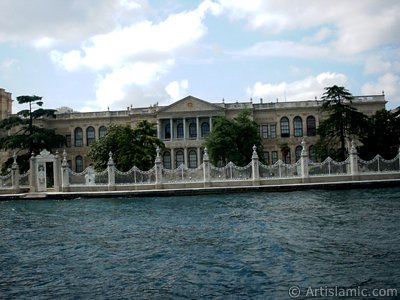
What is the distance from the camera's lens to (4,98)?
204 feet

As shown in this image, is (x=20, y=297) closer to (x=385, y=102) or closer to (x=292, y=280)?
(x=292, y=280)

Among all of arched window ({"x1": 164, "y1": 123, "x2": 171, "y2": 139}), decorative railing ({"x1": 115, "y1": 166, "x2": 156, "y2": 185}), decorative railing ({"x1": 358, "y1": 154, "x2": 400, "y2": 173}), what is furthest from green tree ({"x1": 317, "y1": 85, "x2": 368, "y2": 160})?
arched window ({"x1": 164, "y1": 123, "x2": 171, "y2": 139})

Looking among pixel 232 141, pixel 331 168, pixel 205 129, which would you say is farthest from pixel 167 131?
pixel 331 168

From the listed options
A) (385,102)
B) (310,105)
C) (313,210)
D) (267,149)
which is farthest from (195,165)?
(313,210)

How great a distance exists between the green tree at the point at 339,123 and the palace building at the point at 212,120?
14629 mm

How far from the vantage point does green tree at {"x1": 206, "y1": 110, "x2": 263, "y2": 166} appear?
44281 millimetres

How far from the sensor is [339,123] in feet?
142

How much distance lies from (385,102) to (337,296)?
53.9 metres

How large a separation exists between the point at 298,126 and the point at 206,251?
163 feet

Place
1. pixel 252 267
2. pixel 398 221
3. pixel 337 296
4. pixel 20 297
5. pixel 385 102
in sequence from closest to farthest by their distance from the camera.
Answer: pixel 337 296 → pixel 20 297 → pixel 252 267 → pixel 398 221 → pixel 385 102

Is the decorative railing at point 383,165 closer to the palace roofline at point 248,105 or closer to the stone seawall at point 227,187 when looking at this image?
the stone seawall at point 227,187

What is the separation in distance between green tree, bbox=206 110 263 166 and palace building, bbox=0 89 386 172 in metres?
13.6

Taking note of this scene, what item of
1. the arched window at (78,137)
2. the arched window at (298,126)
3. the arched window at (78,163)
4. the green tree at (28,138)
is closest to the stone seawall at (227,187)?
the green tree at (28,138)

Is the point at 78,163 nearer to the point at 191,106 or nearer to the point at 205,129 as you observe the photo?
the point at 191,106
